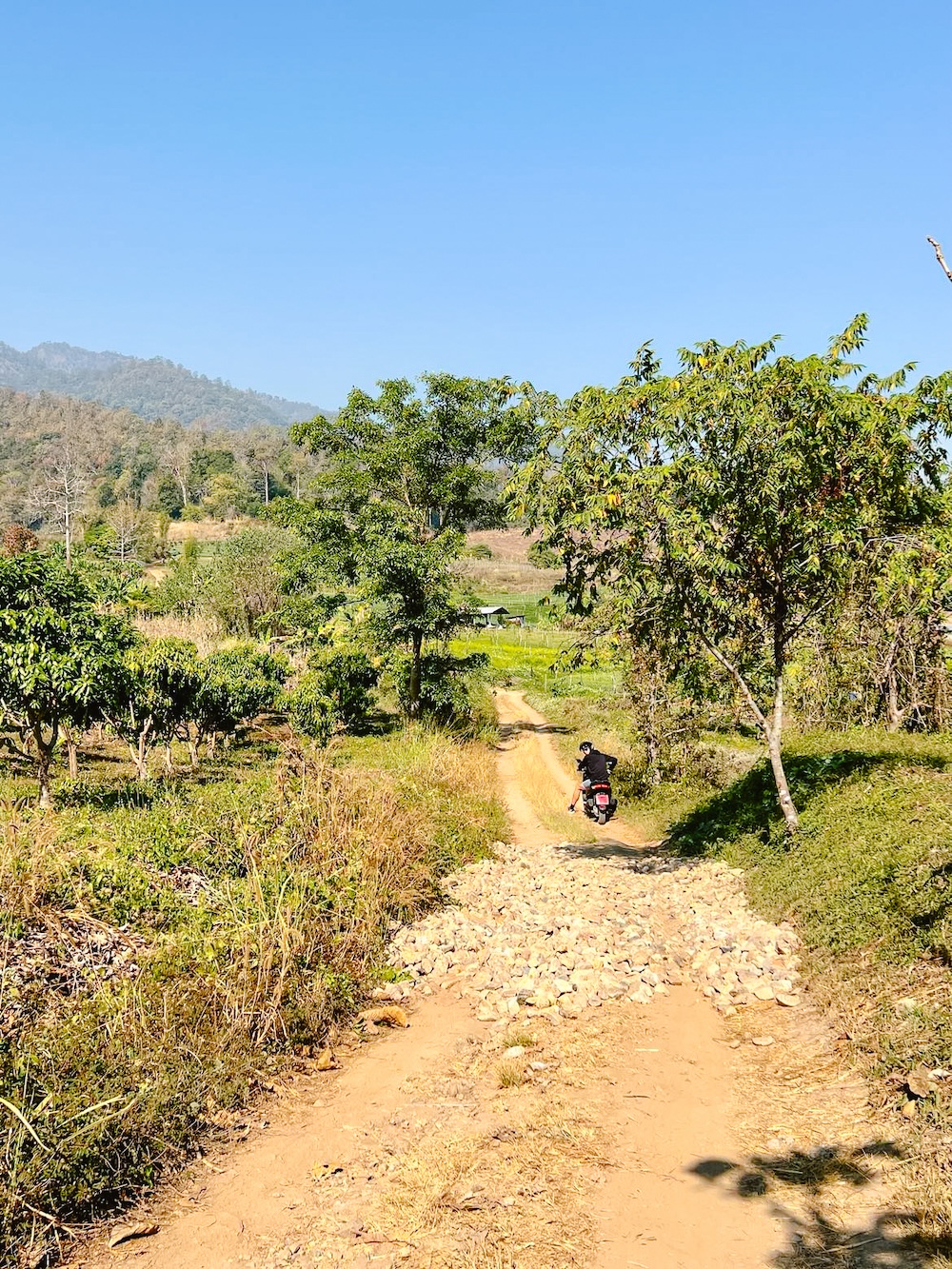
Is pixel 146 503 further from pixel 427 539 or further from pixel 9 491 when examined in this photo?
pixel 427 539

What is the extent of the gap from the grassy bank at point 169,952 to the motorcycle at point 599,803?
5078mm

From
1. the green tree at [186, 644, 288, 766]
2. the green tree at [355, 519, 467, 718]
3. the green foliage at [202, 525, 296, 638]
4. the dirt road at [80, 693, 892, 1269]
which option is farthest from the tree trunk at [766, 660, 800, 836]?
the green foliage at [202, 525, 296, 638]

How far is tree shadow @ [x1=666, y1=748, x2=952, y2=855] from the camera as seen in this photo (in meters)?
11.9

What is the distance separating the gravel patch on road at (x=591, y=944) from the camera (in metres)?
7.81

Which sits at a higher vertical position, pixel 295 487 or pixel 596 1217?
pixel 295 487

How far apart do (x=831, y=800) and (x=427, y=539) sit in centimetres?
1551

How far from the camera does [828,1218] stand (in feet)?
14.5

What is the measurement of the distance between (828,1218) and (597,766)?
39.5 feet

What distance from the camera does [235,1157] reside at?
221 inches

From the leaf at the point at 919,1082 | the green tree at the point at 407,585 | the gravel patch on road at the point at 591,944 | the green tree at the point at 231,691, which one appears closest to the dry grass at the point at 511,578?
the green tree at the point at 231,691

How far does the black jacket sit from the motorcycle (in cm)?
14

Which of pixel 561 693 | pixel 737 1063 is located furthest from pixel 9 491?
pixel 737 1063

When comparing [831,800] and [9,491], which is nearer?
[831,800]

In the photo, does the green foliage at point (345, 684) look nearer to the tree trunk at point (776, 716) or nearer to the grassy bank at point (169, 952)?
the grassy bank at point (169, 952)
